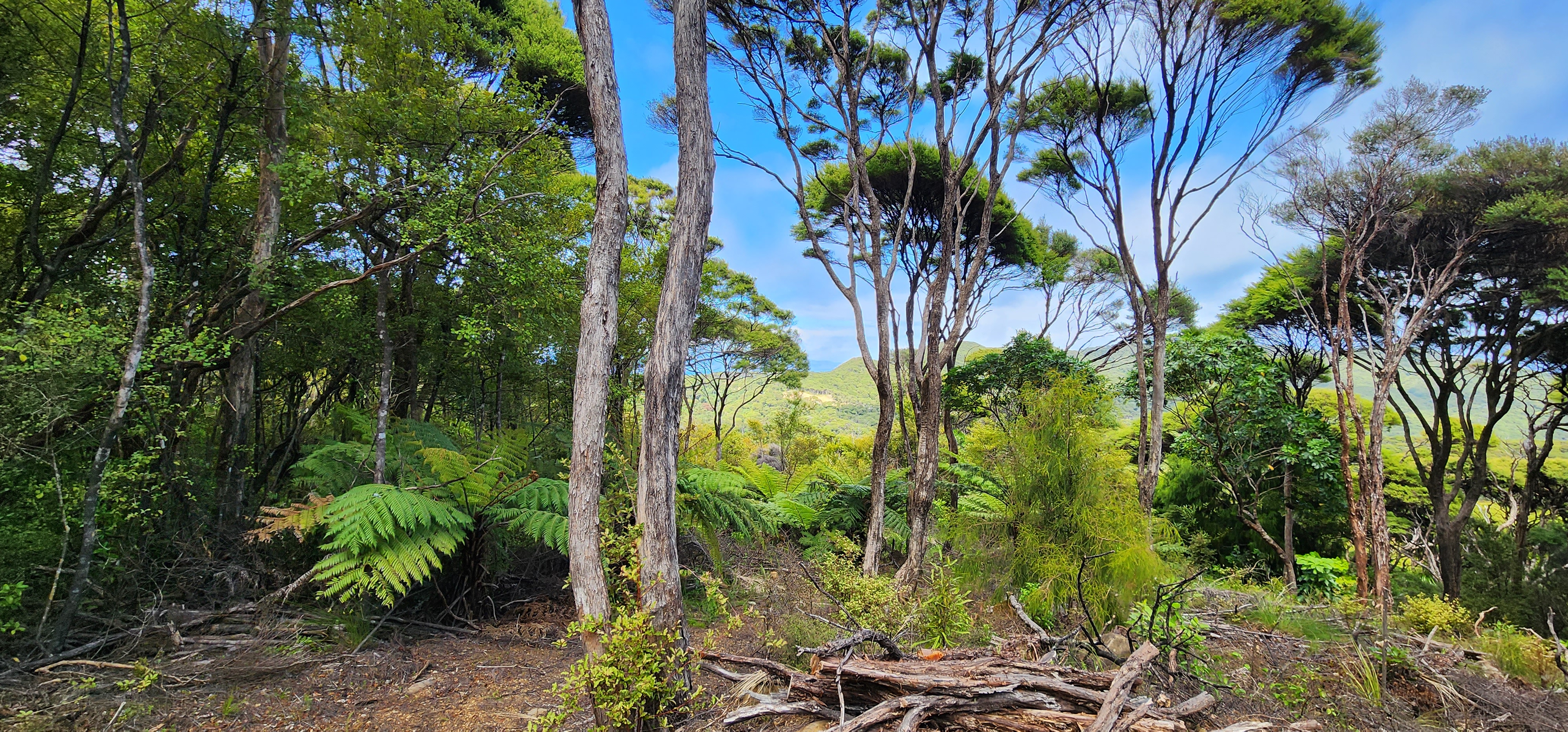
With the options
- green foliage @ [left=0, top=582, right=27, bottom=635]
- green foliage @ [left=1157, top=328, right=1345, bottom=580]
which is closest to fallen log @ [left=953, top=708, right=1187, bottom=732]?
green foliage @ [left=0, top=582, right=27, bottom=635]

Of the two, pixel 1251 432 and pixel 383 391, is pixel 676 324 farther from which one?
pixel 1251 432

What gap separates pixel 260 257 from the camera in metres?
4.61

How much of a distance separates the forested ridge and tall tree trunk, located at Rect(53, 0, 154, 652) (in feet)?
0.13

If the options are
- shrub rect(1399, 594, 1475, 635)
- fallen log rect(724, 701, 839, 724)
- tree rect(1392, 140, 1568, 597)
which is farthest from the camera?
tree rect(1392, 140, 1568, 597)

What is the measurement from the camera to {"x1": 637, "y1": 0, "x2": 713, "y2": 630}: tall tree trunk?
2.97 metres

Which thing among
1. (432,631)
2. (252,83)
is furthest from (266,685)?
(252,83)

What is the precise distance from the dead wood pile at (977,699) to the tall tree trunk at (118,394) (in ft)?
12.2

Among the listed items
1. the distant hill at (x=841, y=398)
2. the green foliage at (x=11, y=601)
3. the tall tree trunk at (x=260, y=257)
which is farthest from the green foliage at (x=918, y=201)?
the distant hill at (x=841, y=398)

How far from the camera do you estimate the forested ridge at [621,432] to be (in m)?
3.11

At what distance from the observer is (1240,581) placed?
698 cm

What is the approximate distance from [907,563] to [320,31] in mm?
6721

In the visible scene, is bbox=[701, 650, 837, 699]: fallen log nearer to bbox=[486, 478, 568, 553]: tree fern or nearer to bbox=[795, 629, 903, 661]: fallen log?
bbox=[795, 629, 903, 661]: fallen log

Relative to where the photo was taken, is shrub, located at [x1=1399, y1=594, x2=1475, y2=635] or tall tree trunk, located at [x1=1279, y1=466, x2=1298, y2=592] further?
tall tree trunk, located at [x1=1279, y1=466, x2=1298, y2=592]

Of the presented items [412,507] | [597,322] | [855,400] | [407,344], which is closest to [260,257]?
[407,344]
